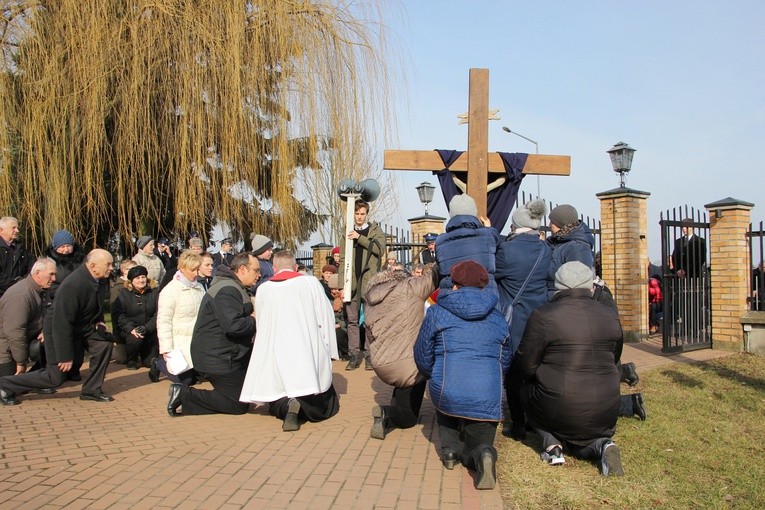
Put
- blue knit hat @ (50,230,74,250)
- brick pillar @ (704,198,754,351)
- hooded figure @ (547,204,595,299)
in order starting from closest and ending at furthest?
1. hooded figure @ (547,204,595,299)
2. blue knit hat @ (50,230,74,250)
3. brick pillar @ (704,198,754,351)

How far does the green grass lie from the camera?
4277mm

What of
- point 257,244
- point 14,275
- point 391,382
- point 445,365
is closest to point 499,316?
point 445,365

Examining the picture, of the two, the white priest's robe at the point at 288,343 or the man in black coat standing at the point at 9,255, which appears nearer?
the white priest's robe at the point at 288,343

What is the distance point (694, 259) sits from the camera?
448 inches

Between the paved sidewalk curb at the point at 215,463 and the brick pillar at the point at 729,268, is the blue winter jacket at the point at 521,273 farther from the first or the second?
the brick pillar at the point at 729,268

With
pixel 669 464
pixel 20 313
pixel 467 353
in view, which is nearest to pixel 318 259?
pixel 20 313

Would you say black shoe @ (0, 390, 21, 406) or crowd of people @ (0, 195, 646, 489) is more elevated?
crowd of people @ (0, 195, 646, 489)

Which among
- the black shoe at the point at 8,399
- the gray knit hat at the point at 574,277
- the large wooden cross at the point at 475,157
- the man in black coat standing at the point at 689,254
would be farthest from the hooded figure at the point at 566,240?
the man in black coat standing at the point at 689,254

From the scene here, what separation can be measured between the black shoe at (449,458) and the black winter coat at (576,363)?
738 millimetres

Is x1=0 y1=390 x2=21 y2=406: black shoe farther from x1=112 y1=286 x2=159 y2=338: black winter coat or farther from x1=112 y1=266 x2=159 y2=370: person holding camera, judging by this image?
x1=112 y1=286 x2=159 y2=338: black winter coat

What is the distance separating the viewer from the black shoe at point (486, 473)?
440cm

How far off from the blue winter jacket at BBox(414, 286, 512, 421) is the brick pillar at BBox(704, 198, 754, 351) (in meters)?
7.90

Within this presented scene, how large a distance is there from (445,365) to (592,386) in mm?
1073

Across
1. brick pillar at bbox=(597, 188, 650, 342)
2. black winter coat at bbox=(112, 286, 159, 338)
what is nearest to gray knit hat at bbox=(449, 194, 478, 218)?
black winter coat at bbox=(112, 286, 159, 338)
